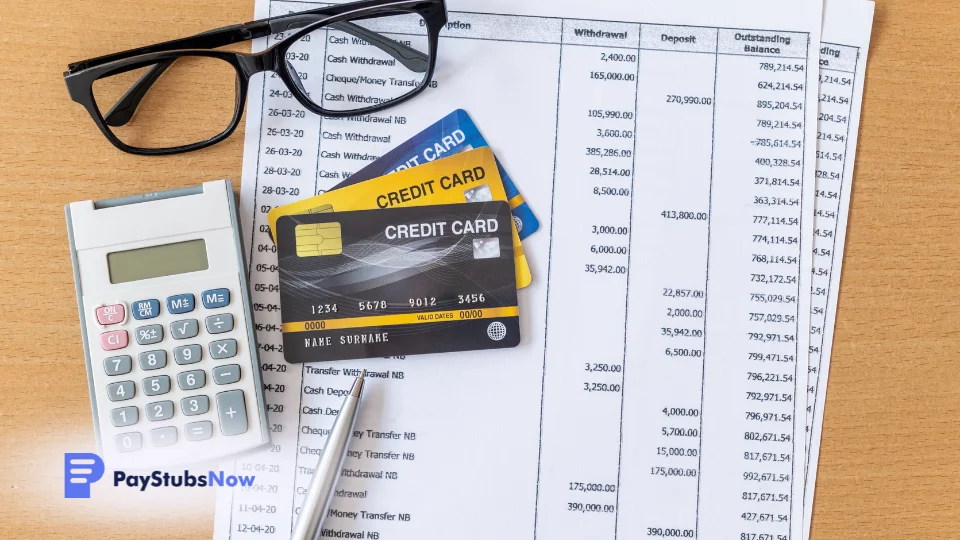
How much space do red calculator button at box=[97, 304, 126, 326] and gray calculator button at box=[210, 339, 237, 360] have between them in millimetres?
71

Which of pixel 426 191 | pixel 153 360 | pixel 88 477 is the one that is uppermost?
pixel 426 191

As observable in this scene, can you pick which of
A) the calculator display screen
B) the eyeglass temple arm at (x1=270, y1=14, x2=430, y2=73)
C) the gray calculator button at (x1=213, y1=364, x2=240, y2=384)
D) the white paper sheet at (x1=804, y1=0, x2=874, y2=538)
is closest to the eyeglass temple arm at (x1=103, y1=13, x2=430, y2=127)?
the eyeglass temple arm at (x1=270, y1=14, x2=430, y2=73)

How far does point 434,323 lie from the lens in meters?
0.53

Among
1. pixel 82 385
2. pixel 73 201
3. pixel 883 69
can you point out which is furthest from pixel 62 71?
pixel 883 69

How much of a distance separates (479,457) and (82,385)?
320 millimetres

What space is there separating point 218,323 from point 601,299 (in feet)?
0.97

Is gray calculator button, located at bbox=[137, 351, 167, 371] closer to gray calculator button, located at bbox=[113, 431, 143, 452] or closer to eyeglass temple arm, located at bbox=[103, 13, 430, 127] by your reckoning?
gray calculator button, located at bbox=[113, 431, 143, 452]

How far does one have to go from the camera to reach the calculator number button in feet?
1.64

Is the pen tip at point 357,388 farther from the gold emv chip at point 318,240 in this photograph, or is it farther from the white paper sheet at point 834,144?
the white paper sheet at point 834,144

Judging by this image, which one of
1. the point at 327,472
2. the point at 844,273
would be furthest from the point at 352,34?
the point at 844,273

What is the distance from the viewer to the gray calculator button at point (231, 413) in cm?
50

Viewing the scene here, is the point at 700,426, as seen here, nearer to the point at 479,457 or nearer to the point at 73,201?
the point at 479,457

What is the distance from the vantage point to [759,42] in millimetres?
552

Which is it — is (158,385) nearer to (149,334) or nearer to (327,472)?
(149,334)
